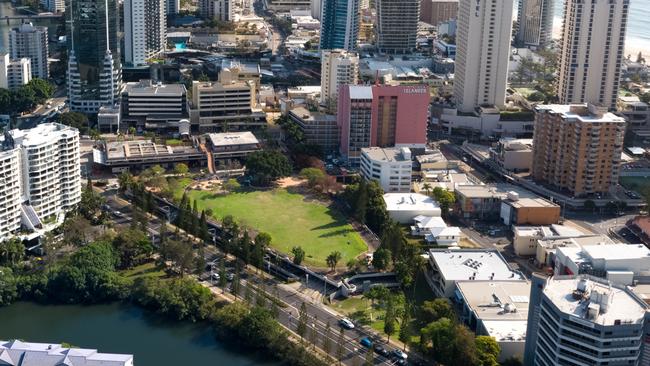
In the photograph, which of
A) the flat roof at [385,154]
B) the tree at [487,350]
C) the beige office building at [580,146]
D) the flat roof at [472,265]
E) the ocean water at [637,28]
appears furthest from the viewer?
the ocean water at [637,28]

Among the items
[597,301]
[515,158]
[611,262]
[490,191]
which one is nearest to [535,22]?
[515,158]

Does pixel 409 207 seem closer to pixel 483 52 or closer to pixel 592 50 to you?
pixel 483 52

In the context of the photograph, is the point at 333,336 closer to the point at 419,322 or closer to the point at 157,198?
the point at 419,322

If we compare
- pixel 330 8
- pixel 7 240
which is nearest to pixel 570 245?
pixel 7 240

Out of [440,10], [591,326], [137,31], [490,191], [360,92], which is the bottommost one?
[490,191]

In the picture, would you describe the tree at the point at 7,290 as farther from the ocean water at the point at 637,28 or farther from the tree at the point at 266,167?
the ocean water at the point at 637,28

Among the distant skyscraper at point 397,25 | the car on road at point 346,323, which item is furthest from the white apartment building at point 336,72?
the car on road at point 346,323
